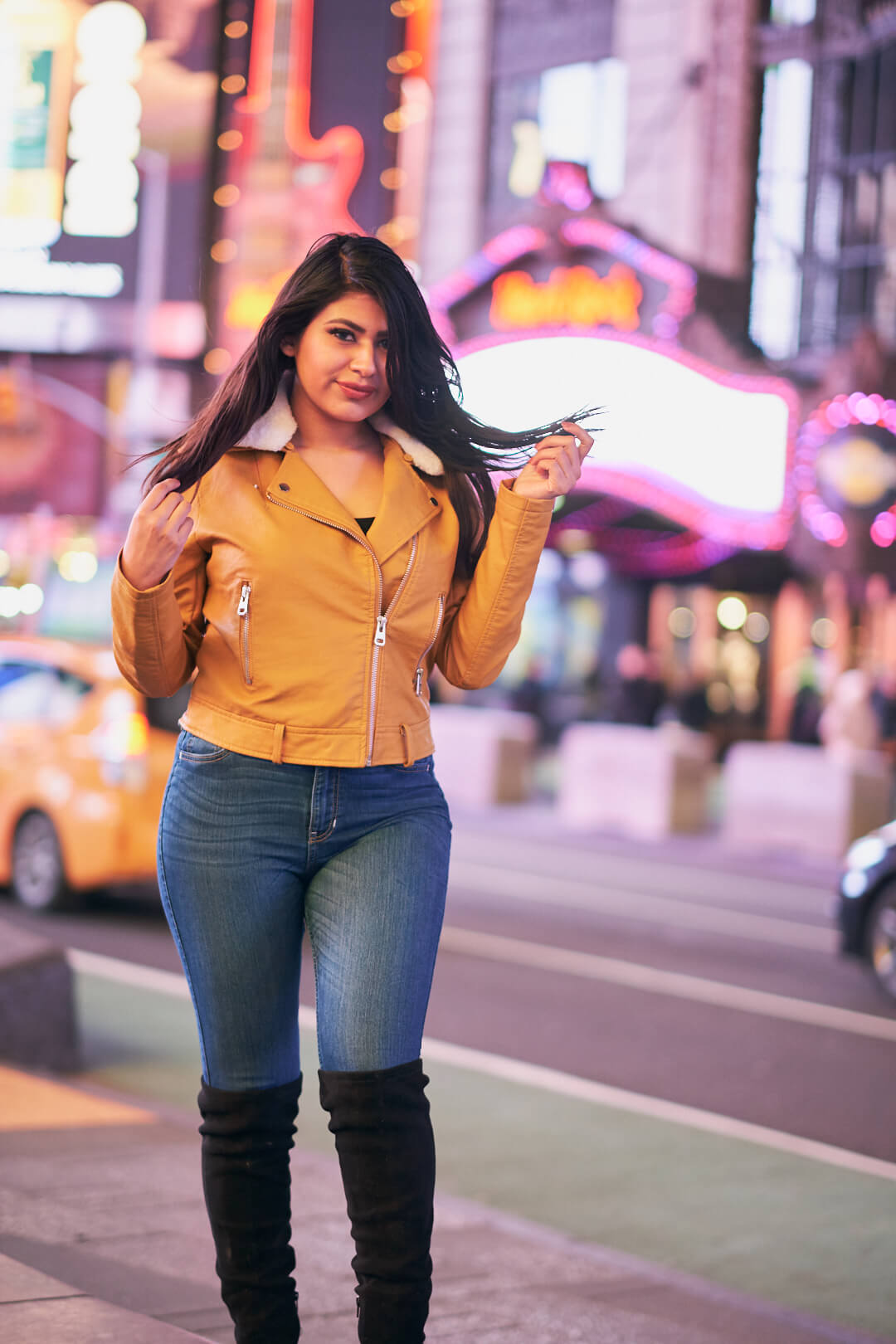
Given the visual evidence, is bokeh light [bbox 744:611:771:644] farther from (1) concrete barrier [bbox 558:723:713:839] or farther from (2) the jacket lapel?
(2) the jacket lapel

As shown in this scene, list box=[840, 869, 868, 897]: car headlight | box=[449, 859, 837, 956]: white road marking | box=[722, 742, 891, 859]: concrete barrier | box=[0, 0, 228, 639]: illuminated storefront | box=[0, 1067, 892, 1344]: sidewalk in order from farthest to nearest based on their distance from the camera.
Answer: box=[0, 0, 228, 639]: illuminated storefront → box=[722, 742, 891, 859]: concrete barrier → box=[449, 859, 837, 956]: white road marking → box=[840, 869, 868, 897]: car headlight → box=[0, 1067, 892, 1344]: sidewalk

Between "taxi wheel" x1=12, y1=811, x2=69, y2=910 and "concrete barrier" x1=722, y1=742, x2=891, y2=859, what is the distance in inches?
336

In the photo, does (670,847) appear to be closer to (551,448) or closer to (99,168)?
(99,168)

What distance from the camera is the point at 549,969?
30.0 ft

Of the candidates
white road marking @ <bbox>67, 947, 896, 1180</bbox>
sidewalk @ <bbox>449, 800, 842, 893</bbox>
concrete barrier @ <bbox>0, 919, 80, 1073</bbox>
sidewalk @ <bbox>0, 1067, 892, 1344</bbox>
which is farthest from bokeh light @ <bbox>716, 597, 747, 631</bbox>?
sidewalk @ <bbox>0, 1067, 892, 1344</bbox>

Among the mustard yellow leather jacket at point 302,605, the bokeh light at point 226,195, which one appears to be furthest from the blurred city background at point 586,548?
the mustard yellow leather jacket at point 302,605

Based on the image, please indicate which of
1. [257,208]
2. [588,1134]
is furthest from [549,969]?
[257,208]

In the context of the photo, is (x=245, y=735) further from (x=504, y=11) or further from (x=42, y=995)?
(x=504, y=11)

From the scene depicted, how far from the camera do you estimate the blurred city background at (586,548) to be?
6.01 meters

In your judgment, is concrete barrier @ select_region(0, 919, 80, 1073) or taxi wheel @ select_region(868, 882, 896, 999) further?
taxi wheel @ select_region(868, 882, 896, 999)

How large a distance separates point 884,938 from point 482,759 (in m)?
10.5

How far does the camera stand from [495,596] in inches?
114

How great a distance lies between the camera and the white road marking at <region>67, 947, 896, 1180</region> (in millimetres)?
5648

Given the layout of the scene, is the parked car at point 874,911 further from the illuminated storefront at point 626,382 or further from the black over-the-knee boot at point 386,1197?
the illuminated storefront at point 626,382
